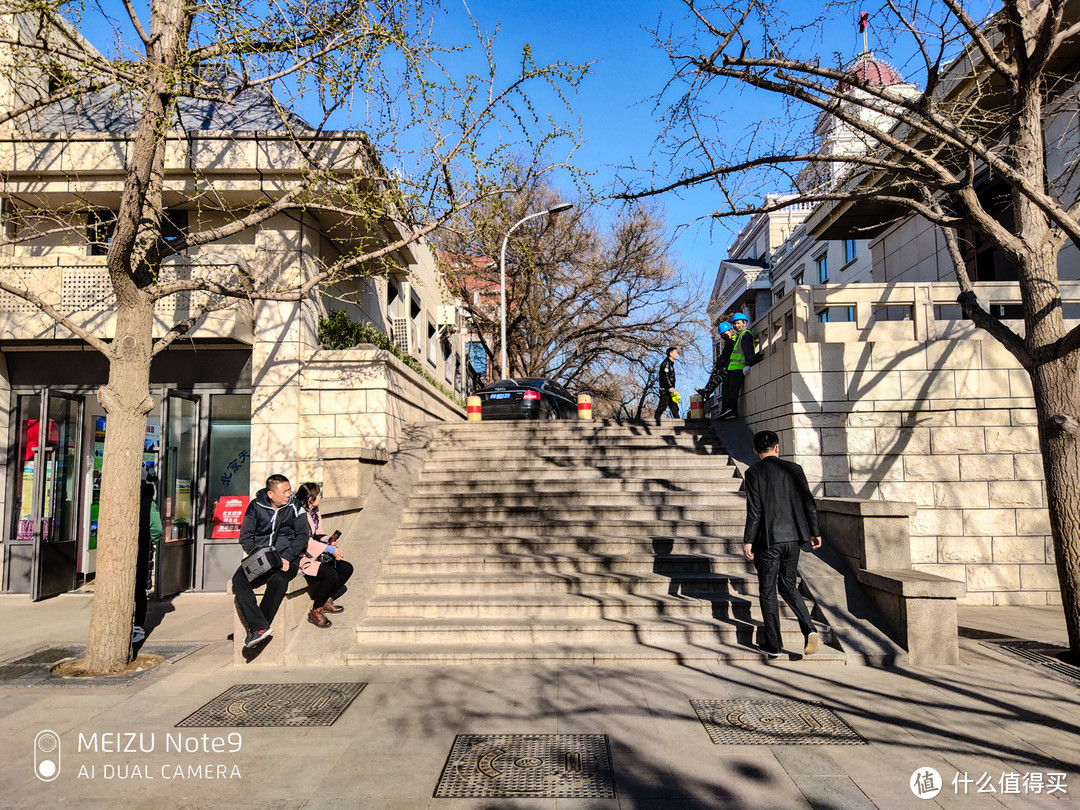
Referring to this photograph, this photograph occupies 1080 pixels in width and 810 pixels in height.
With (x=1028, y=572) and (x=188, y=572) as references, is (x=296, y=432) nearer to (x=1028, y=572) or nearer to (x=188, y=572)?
(x=188, y=572)

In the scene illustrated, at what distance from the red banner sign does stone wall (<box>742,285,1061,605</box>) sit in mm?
8603

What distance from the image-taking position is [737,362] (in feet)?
38.6

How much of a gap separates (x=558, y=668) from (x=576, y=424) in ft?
23.8

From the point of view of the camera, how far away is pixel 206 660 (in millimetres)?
6562

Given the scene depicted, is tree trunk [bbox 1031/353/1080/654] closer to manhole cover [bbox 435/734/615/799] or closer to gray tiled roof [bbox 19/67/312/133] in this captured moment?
manhole cover [bbox 435/734/615/799]

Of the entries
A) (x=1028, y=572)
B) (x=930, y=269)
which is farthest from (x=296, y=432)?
(x=930, y=269)

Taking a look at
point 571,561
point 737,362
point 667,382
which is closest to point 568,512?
point 571,561

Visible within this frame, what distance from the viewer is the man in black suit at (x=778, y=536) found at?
6094 millimetres

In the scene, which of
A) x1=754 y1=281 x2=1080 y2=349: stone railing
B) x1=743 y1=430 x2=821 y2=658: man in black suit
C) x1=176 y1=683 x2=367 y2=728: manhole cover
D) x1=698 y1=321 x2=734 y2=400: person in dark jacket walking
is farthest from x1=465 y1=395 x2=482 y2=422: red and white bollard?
x1=176 y1=683 x2=367 y2=728: manhole cover

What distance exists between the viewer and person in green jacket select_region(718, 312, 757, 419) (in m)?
11.6

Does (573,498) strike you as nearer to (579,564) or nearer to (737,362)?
(579,564)

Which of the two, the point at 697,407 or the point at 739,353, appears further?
the point at 697,407

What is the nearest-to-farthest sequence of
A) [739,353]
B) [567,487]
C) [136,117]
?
[567,487]
[739,353]
[136,117]

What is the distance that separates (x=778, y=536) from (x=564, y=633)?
7.34 ft
